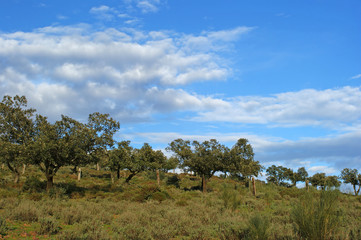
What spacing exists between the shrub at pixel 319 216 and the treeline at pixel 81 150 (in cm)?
100

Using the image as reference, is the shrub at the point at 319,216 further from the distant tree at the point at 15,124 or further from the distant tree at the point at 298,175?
the distant tree at the point at 298,175

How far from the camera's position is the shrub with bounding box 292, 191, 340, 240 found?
842 centimetres

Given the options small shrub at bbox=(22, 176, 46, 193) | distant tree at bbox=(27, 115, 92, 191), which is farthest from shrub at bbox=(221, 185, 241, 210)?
small shrub at bbox=(22, 176, 46, 193)

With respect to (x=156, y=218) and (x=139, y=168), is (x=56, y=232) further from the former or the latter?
(x=139, y=168)

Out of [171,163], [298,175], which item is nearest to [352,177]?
[298,175]

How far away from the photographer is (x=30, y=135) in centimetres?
2916

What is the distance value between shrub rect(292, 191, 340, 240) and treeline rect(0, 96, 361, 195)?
1.00 meters

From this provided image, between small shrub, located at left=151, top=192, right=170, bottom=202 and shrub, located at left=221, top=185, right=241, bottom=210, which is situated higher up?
shrub, located at left=221, top=185, right=241, bottom=210

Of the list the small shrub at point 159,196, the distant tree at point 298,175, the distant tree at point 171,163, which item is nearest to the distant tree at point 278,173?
the distant tree at point 298,175

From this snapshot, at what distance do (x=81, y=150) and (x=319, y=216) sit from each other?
71.6 ft

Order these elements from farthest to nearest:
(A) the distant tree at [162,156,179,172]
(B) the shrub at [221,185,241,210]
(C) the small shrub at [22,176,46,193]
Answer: (A) the distant tree at [162,156,179,172], (C) the small shrub at [22,176,46,193], (B) the shrub at [221,185,241,210]

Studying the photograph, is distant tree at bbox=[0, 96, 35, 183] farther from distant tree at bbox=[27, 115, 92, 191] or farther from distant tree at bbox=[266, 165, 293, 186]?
distant tree at bbox=[266, 165, 293, 186]

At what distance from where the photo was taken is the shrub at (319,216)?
8.42 meters

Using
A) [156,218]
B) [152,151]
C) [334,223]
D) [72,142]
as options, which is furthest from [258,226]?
[152,151]
